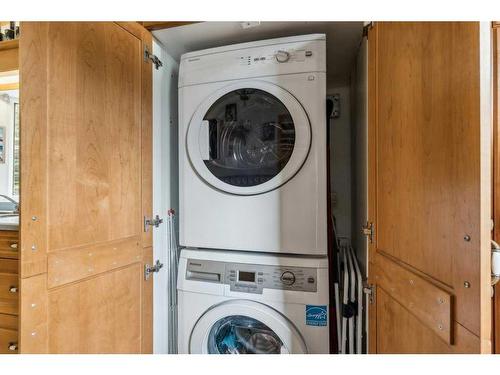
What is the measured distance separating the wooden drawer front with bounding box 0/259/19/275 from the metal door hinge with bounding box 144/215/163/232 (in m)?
0.49

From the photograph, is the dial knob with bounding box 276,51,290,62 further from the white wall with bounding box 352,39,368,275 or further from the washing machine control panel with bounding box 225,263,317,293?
the washing machine control panel with bounding box 225,263,317,293

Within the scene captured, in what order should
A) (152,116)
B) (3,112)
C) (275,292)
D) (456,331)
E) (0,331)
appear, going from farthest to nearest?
(3,112) < (152,116) < (275,292) < (0,331) < (456,331)

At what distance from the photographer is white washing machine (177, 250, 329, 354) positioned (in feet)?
3.72

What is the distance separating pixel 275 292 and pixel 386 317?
18.6 inches

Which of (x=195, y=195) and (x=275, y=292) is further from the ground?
(x=195, y=195)

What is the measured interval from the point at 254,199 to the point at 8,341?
3.39 feet

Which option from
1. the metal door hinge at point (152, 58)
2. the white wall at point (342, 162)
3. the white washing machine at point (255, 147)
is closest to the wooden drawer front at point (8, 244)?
the white washing machine at point (255, 147)

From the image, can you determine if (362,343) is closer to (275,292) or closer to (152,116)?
(275,292)

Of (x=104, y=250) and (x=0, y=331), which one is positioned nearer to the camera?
(x=0, y=331)

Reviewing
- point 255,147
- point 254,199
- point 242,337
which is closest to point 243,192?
point 254,199

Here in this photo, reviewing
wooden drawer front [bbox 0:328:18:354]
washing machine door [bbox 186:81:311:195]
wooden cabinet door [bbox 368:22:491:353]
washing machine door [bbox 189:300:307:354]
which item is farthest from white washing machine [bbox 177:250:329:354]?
wooden drawer front [bbox 0:328:18:354]

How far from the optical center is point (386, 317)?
0.88 meters

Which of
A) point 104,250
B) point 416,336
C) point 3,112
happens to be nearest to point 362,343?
point 416,336

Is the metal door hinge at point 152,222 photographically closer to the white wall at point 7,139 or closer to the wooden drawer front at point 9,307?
the wooden drawer front at point 9,307
